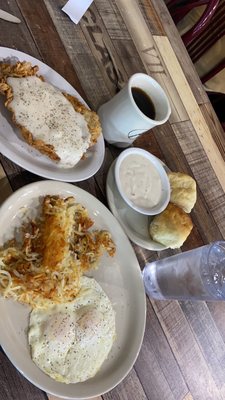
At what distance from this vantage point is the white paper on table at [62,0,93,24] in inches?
62.4

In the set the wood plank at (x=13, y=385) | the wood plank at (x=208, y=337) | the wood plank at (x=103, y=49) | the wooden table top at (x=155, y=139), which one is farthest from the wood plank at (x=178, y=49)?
the wood plank at (x=13, y=385)

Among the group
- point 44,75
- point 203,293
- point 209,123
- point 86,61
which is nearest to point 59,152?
point 44,75

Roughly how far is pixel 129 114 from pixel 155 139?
34 cm

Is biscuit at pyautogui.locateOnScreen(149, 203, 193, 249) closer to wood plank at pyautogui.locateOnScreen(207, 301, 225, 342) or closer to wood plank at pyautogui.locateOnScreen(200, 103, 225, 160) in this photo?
wood plank at pyautogui.locateOnScreen(207, 301, 225, 342)

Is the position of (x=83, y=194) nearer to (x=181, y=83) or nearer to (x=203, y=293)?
(x=203, y=293)

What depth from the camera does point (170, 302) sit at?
1.53 m

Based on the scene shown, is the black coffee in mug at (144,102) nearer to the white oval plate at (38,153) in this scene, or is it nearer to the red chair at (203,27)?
the white oval plate at (38,153)

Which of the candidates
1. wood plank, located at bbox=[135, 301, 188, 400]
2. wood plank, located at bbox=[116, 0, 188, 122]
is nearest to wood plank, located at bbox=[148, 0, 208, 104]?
wood plank, located at bbox=[116, 0, 188, 122]

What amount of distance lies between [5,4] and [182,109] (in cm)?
84

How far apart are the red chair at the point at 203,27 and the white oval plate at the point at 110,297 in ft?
4.67

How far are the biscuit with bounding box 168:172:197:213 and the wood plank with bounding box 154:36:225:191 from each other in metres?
0.45

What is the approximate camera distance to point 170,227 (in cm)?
147

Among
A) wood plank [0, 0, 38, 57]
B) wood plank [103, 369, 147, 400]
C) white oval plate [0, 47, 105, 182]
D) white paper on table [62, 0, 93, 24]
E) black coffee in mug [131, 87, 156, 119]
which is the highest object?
white paper on table [62, 0, 93, 24]

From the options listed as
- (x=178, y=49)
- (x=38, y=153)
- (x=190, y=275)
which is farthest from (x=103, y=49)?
(x=190, y=275)
